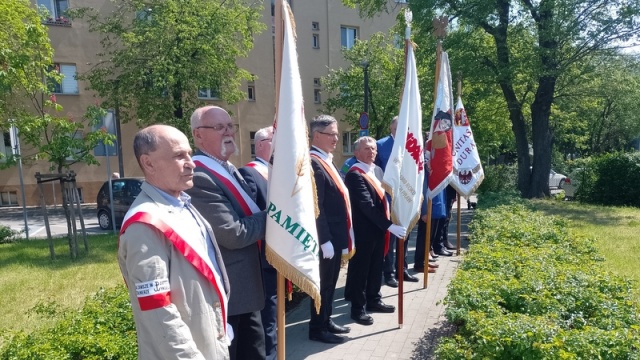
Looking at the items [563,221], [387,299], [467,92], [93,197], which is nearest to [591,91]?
[467,92]

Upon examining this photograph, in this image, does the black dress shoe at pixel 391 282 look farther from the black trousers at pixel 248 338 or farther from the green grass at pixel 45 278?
the green grass at pixel 45 278

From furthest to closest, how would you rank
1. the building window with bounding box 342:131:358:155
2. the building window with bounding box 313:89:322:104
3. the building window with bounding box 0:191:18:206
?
the building window with bounding box 342:131:358:155 → the building window with bounding box 313:89:322:104 → the building window with bounding box 0:191:18:206

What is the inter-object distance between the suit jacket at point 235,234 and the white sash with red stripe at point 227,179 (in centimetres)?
3

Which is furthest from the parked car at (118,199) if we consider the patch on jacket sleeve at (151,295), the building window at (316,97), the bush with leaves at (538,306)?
the building window at (316,97)

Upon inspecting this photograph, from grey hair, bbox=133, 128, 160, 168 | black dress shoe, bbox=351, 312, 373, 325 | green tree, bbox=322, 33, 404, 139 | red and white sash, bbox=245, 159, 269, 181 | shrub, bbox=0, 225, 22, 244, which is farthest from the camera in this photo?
green tree, bbox=322, 33, 404, 139

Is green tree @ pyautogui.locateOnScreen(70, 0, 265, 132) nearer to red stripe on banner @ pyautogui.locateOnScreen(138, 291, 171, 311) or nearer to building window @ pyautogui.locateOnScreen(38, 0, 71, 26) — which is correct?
building window @ pyautogui.locateOnScreen(38, 0, 71, 26)

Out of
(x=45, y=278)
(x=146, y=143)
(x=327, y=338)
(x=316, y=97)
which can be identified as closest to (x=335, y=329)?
(x=327, y=338)

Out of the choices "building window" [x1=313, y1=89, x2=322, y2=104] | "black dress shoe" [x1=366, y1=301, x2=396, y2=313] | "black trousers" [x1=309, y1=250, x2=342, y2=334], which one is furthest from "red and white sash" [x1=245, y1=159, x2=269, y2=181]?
"building window" [x1=313, y1=89, x2=322, y2=104]

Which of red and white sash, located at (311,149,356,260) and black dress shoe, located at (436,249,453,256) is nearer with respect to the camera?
red and white sash, located at (311,149,356,260)

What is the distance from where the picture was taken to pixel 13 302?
6.25 m

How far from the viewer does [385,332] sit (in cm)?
504

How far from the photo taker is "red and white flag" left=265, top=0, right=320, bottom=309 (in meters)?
3.16

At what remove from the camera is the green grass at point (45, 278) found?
578cm

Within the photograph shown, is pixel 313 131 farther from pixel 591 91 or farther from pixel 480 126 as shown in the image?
pixel 480 126
